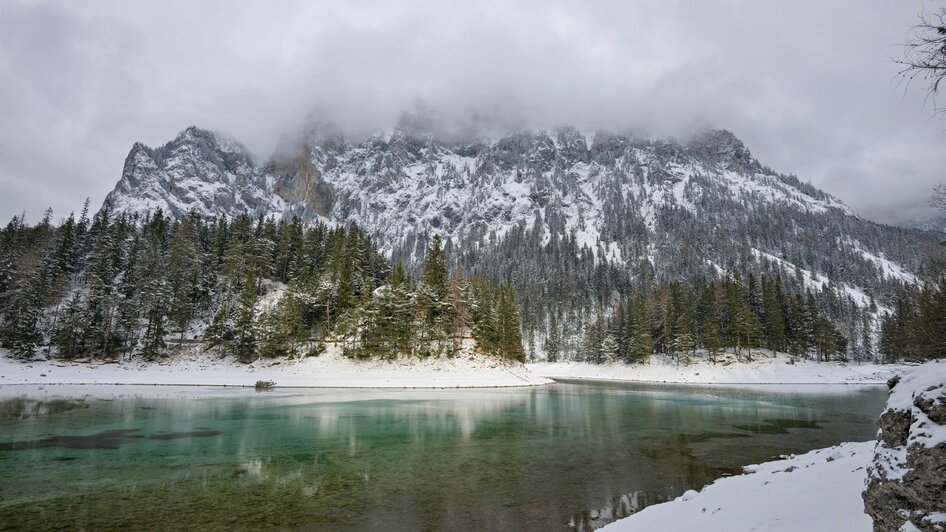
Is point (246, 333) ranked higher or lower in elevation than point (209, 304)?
lower

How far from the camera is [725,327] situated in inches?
3674

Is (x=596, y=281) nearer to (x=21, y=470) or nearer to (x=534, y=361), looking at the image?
(x=534, y=361)

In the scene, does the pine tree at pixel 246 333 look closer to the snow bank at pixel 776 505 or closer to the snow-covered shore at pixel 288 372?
the snow-covered shore at pixel 288 372

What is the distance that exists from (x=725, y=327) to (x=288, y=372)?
84.5m

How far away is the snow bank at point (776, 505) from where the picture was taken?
726 centimetres

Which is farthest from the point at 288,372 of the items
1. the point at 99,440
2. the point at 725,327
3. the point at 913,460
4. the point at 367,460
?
the point at 725,327

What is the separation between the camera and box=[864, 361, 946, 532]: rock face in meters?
4.98

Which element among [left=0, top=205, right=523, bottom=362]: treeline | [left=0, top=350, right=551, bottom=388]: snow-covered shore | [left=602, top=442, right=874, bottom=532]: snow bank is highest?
[left=0, top=205, right=523, bottom=362]: treeline

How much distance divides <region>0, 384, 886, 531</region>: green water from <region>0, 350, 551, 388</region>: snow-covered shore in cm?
2152

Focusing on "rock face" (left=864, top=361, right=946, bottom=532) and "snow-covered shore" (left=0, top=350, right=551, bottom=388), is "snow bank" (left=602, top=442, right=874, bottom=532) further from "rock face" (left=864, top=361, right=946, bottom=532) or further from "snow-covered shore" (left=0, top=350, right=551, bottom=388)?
"snow-covered shore" (left=0, top=350, right=551, bottom=388)

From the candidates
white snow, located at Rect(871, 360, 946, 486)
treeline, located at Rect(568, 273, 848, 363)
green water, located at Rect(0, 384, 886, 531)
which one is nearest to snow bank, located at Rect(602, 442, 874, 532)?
white snow, located at Rect(871, 360, 946, 486)

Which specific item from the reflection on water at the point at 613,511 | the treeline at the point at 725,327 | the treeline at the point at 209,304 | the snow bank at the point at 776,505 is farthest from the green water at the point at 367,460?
the treeline at the point at 725,327

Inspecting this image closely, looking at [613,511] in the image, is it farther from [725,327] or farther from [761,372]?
[725,327]

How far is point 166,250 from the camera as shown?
8538 cm
